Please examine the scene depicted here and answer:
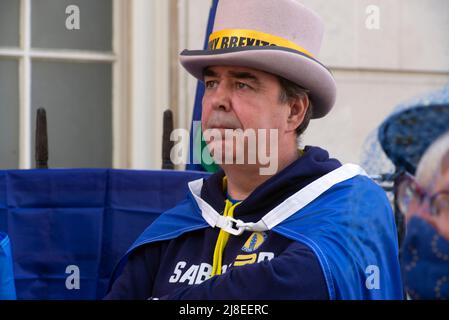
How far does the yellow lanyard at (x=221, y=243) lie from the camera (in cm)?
242

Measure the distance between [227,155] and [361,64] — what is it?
2411 millimetres

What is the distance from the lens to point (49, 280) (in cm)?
330

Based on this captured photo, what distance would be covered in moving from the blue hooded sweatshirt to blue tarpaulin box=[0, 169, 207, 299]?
0.55 meters

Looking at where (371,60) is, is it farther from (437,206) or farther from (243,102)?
(437,206)

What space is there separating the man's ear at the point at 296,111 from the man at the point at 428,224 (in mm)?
1558

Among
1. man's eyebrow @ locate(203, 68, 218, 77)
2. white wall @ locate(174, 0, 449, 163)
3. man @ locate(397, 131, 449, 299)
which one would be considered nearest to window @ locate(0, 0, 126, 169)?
white wall @ locate(174, 0, 449, 163)

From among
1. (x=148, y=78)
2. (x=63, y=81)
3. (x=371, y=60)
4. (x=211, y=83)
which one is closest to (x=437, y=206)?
(x=211, y=83)

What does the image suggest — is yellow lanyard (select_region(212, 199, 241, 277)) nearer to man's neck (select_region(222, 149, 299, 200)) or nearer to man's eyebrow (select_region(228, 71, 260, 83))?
man's neck (select_region(222, 149, 299, 200))

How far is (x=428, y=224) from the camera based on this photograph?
100cm

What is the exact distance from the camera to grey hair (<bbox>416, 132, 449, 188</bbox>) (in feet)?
3.19

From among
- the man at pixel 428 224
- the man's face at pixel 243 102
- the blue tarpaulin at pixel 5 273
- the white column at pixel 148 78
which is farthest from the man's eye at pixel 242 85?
the white column at pixel 148 78

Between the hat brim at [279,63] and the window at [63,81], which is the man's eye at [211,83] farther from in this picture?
the window at [63,81]
